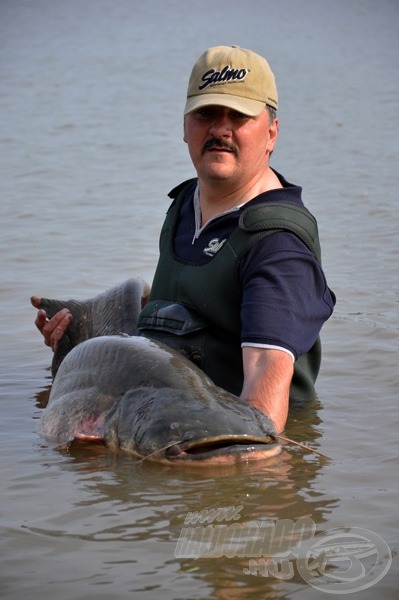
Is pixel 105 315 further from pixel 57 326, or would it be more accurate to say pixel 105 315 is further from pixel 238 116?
pixel 238 116

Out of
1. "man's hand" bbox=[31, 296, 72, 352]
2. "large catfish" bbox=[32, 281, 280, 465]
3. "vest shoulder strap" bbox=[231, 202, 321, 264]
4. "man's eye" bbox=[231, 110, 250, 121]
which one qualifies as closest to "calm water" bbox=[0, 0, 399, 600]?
"large catfish" bbox=[32, 281, 280, 465]

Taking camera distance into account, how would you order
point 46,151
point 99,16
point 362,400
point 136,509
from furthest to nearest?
point 99,16
point 46,151
point 362,400
point 136,509

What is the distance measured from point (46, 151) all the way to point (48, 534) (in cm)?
988

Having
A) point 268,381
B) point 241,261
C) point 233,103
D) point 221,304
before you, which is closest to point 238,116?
point 233,103

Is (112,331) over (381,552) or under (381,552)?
over

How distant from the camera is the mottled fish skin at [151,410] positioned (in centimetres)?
401

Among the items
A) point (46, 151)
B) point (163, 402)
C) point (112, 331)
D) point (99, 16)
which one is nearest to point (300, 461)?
point (163, 402)

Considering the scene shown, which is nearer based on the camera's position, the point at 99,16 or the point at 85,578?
the point at 85,578

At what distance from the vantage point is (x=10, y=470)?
4.48 meters

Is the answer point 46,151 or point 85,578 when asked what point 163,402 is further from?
point 46,151

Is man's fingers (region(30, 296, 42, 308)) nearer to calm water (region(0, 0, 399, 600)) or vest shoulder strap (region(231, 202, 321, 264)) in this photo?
calm water (region(0, 0, 399, 600))

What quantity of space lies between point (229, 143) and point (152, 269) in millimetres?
3432

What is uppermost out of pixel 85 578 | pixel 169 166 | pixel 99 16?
pixel 99 16

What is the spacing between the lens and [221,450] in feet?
13.1
